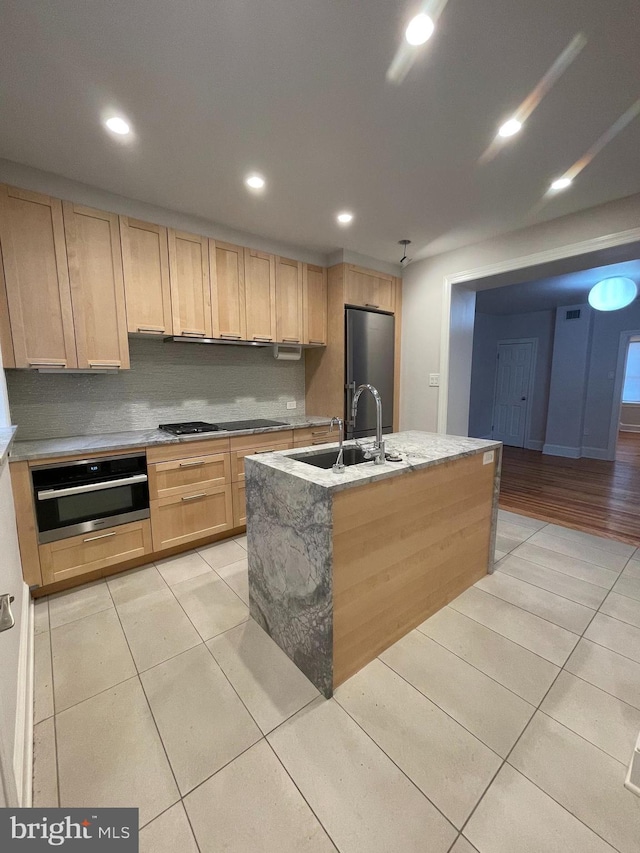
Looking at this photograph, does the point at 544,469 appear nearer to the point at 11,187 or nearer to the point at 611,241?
the point at 611,241

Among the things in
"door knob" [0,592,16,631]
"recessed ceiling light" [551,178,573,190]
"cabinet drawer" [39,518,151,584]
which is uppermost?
"recessed ceiling light" [551,178,573,190]

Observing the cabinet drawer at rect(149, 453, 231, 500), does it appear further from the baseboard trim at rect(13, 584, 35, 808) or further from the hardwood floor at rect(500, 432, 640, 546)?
the hardwood floor at rect(500, 432, 640, 546)

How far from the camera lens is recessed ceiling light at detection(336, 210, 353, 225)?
276 cm

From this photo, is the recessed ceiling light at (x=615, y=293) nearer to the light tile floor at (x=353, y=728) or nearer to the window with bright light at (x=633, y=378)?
the light tile floor at (x=353, y=728)

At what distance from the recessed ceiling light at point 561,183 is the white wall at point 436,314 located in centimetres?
55

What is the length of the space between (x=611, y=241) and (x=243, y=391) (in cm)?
325

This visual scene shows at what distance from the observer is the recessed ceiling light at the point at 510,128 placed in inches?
68.6

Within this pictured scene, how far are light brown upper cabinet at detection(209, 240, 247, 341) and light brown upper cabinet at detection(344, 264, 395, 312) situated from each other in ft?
3.56

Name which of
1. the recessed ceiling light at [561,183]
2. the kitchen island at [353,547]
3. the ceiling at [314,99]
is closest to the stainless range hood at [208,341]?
the ceiling at [314,99]

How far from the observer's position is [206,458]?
2.66m

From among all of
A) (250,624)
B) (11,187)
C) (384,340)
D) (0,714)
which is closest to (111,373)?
(11,187)

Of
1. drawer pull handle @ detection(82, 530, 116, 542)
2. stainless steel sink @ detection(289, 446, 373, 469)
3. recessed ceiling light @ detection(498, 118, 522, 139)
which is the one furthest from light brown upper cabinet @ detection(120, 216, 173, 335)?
recessed ceiling light @ detection(498, 118, 522, 139)

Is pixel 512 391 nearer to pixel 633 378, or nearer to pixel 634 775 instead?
pixel 633 378

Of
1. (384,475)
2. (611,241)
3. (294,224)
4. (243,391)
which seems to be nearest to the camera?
(384,475)
